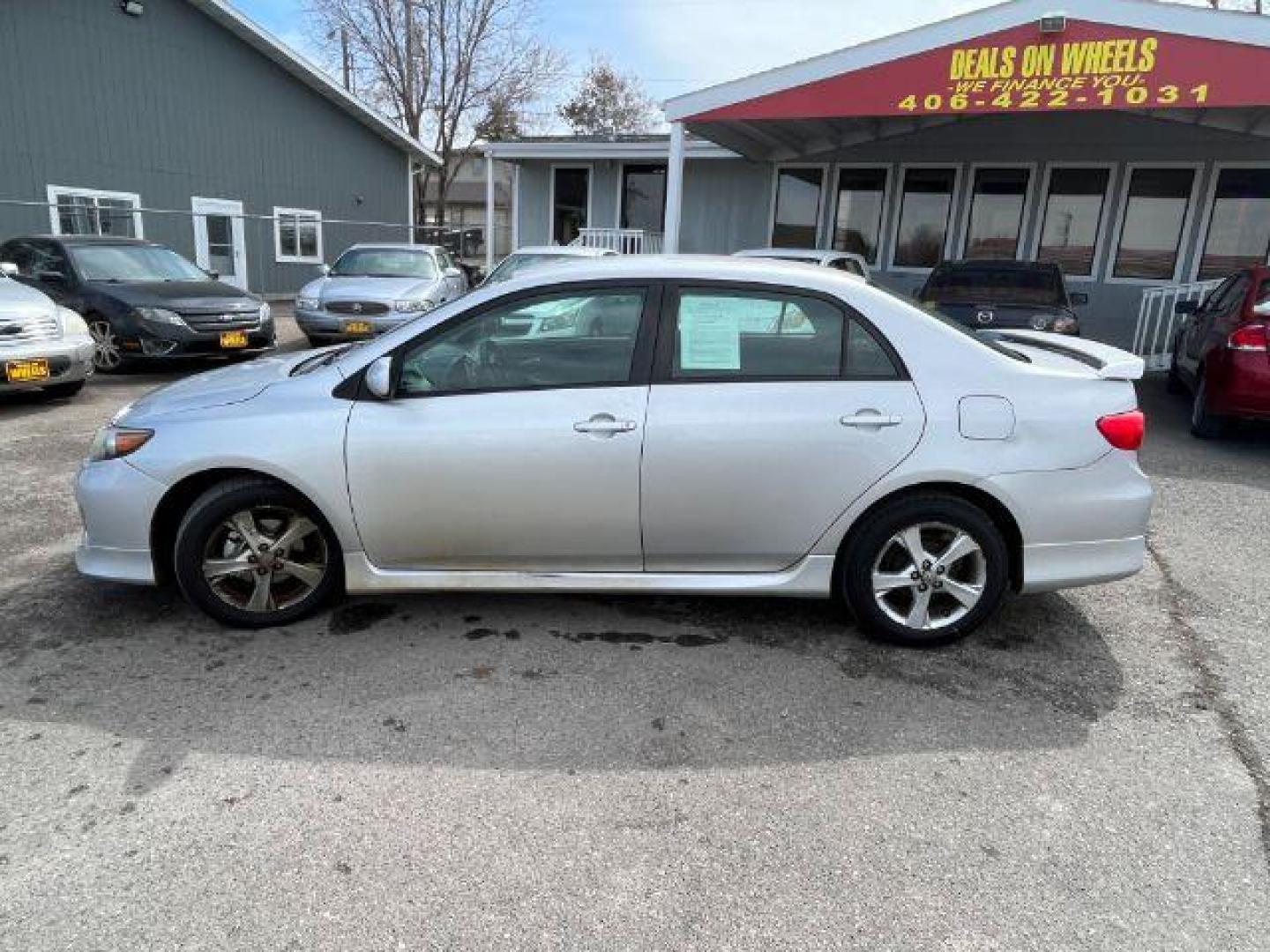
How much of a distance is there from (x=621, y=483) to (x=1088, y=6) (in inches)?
322

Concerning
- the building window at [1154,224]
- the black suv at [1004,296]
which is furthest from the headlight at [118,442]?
the building window at [1154,224]

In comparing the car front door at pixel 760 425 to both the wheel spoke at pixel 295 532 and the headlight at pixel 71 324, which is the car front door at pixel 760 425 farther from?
the headlight at pixel 71 324

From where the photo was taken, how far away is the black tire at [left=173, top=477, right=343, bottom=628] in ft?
11.6

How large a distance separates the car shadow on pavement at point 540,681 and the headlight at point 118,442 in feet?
2.41

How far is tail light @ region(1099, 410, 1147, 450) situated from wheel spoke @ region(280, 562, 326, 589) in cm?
327

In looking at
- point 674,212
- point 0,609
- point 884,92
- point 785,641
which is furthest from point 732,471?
point 674,212

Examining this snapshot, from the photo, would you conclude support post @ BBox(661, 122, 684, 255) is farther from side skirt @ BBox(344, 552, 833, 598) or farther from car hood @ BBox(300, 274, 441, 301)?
side skirt @ BBox(344, 552, 833, 598)

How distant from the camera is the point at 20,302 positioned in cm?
777

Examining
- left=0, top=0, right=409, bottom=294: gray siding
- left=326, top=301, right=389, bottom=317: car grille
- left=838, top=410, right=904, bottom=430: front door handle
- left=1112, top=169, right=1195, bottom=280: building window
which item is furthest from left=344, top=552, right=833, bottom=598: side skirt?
left=0, top=0, right=409, bottom=294: gray siding

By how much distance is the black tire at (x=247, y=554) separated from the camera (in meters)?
3.55

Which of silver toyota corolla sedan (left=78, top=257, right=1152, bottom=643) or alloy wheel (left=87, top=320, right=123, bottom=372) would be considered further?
alloy wheel (left=87, top=320, right=123, bottom=372)

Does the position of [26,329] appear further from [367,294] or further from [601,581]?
[601,581]

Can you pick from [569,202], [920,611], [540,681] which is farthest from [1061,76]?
[569,202]

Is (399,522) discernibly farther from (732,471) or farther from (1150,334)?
(1150,334)
